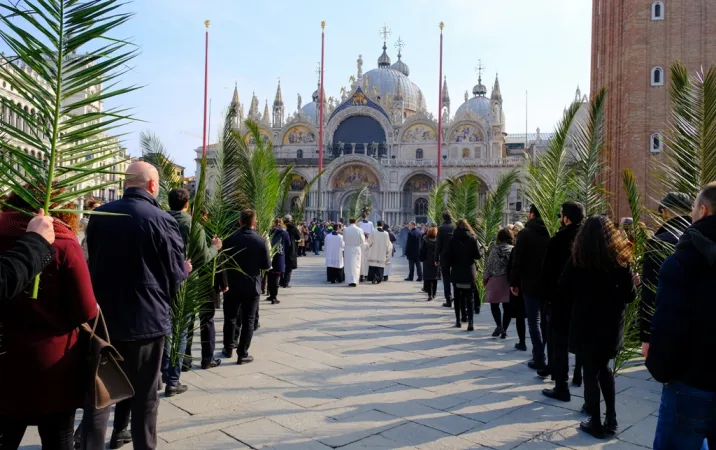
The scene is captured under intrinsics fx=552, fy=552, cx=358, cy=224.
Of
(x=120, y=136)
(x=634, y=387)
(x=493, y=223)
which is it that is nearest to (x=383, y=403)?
(x=634, y=387)

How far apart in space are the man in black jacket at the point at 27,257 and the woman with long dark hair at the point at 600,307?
11.6 feet

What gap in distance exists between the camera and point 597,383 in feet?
13.8

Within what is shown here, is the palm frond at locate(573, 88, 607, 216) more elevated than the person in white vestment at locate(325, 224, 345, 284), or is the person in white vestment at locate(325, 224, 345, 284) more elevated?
the palm frond at locate(573, 88, 607, 216)

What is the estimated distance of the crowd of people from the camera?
2461 millimetres

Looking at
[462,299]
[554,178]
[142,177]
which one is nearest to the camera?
[142,177]

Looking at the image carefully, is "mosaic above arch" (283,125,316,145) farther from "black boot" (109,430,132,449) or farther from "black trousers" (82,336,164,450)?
"black trousers" (82,336,164,450)

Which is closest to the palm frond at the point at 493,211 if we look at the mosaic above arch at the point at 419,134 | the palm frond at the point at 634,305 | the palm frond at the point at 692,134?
the palm frond at the point at 634,305

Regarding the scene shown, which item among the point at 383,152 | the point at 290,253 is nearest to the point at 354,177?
the point at 383,152

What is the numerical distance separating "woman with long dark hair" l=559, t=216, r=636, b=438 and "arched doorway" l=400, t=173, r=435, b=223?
→ 40702 mm

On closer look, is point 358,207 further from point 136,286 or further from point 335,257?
point 136,286

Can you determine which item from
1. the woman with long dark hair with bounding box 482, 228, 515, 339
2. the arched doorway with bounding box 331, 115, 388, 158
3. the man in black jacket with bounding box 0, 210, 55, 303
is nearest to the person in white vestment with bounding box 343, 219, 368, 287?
the woman with long dark hair with bounding box 482, 228, 515, 339

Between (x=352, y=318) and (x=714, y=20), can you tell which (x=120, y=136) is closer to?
(x=352, y=318)

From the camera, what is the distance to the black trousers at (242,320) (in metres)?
6.04

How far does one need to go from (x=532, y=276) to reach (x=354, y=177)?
132 feet
